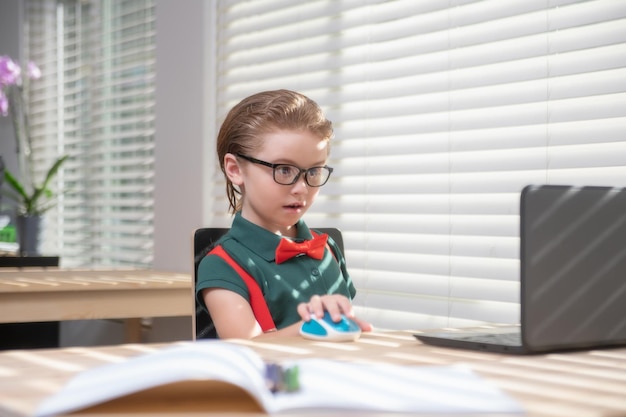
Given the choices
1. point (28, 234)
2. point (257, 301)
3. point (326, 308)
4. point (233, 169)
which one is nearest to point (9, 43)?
point (28, 234)

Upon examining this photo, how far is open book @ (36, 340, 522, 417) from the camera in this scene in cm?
79

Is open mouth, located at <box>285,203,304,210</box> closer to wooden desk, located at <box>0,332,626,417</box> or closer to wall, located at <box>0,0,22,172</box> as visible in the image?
wooden desk, located at <box>0,332,626,417</box>

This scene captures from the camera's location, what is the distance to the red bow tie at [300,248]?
1694mm

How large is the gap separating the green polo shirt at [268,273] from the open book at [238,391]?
2.24 feet

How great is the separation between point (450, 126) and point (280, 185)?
0.90m

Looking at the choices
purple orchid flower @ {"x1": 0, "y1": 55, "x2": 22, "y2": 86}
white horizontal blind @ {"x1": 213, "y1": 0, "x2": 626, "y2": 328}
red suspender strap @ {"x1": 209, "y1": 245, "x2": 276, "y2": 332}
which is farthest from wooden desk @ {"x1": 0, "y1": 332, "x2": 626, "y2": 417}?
purple orchid flower @ {"x1": 0, "y1": 55, "x2": 22, "y2": 86}

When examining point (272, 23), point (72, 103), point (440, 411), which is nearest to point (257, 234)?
point (440, 411)

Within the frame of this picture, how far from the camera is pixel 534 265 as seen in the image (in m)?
1.19

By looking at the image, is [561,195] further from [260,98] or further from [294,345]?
[260,98]

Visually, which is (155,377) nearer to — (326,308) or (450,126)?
(326,308)

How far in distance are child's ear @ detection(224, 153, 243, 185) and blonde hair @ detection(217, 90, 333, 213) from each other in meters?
0.02

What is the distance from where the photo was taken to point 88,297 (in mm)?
2703

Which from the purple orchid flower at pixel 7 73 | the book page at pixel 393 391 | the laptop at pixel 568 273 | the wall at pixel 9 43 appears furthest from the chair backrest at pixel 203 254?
the wall at pixel 9 43

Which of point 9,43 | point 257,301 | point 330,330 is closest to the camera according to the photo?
point 330,330
